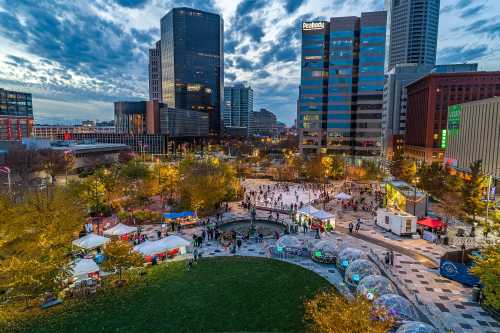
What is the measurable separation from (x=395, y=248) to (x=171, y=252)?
20.0 m

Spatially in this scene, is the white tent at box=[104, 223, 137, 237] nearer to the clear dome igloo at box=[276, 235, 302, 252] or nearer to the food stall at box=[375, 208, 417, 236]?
the clear dome igloo at box=[276, 235, 302, 252]

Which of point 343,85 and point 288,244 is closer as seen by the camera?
point 288,244

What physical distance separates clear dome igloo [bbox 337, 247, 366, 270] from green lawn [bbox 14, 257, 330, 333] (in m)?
2.23

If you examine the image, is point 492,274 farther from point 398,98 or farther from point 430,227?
point 398,98

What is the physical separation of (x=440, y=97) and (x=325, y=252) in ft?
294

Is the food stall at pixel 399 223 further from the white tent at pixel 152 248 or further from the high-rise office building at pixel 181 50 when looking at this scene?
the high-rise office building at pixel 181 50

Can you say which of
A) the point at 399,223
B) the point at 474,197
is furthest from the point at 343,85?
the point at 399,223

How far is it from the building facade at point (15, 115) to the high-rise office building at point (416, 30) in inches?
8749

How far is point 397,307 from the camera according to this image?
14023 millimetres

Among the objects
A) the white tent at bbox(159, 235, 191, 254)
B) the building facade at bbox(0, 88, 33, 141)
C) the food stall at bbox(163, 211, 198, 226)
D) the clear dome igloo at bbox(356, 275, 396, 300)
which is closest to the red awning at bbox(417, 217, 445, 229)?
the clear dome igloo at bbox(356, 275, 396, 300)

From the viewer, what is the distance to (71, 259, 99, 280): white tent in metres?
18.8

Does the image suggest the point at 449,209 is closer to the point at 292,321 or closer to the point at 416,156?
the point at 292,321

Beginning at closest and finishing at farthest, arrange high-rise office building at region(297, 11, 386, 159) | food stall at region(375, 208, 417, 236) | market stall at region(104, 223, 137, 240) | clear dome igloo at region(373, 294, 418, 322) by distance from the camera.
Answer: clear dome igloo at region(373, 294, 418, 322) → market stall at region(104, 223, 137, 240) → food stall at region(375, 208, 417, 236) → high-rise office building at region(297, 11, 386, 159)

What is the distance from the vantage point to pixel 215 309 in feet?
53.4
